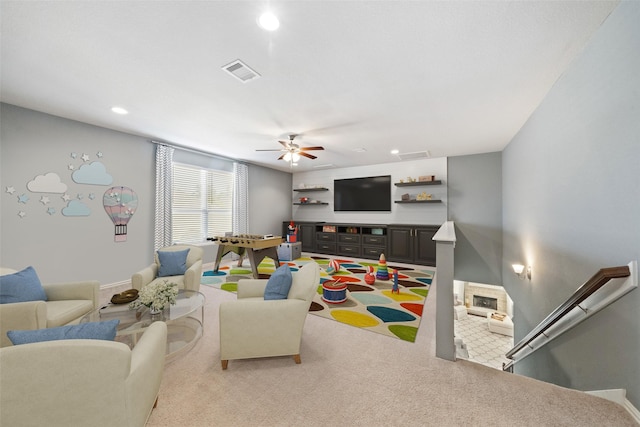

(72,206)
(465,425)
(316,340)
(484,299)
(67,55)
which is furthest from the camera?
(484,299)

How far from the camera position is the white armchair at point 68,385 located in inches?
37.8

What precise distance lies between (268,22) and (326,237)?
18.6 feet

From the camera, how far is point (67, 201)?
359 cm

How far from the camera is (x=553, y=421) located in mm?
1475

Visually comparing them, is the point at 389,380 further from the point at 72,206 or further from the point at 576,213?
the point at 72,206

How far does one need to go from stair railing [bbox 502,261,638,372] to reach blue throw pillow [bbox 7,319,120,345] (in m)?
2.76

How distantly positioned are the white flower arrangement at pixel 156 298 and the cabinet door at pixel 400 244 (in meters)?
4.91

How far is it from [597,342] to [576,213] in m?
1.06

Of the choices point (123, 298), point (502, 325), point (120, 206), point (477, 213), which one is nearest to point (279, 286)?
point (123, 298)

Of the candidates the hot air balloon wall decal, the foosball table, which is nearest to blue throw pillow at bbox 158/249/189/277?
the foosball table

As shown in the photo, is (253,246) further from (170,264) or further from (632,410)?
(632,410)

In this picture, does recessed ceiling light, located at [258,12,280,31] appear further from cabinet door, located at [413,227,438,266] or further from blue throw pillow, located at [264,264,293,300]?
cabinet door, located at [413,227,438,266]

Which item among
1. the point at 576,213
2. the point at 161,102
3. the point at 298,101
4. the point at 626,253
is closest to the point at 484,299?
the point at 576,213

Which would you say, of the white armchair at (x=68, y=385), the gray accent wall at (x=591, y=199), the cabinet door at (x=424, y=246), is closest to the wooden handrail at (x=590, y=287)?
the gray accent wall at (x=591, y=199)
